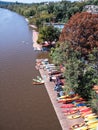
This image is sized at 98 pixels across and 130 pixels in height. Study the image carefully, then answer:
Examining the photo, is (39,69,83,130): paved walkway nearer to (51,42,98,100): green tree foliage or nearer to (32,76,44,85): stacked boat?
(32,76,44,85): stacked boat

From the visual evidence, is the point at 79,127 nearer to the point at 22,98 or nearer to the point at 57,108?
the point at 57,108

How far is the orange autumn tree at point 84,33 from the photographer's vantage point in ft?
108

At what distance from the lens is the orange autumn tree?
33031 millimetres

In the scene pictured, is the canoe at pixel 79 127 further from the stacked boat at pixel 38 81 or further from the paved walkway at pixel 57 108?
the stacked boat at pixel 38 81

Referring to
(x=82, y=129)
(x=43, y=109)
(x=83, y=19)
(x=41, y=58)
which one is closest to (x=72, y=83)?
(x=43, y=109)

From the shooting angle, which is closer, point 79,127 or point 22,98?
point 79,127

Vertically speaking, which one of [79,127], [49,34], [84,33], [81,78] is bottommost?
[79,127]

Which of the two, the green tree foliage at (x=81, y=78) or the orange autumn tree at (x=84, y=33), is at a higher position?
the orange autumn tree at (x=84, y=33)

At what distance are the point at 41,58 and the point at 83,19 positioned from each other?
328 inches

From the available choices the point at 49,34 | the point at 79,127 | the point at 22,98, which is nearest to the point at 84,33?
the point at 49,34

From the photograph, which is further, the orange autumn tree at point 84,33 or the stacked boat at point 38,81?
the orange autumn tree at point 84,33

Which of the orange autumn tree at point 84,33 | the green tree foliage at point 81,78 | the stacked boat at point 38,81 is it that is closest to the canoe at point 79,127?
the green tree foliage at point 81,78

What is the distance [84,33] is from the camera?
33.8m

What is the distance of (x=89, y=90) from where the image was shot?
2364 centimetres
